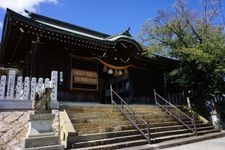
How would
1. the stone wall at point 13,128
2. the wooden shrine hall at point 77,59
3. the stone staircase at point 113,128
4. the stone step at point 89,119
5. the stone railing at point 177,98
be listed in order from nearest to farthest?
the stone wall at point 13,128, the stone staircase at point 113,128, the stone step at point 89,119, the wooden shrine hall at point 77,59, the stone railing at point 177,98

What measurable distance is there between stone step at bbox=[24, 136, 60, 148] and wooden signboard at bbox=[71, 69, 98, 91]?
20.7 ft

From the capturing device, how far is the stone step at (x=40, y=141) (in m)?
7.27

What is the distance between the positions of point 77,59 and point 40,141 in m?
7.88

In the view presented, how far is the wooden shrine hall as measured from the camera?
1272cm

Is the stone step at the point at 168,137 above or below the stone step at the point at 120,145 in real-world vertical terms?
above

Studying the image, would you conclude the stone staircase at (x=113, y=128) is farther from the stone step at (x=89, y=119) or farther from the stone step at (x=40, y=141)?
the stone step at (x=40, y=141)

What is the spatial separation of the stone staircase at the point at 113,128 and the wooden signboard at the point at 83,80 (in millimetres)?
2742

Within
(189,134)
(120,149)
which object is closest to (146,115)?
(189,134)

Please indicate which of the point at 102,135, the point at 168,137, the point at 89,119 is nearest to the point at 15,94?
the point at 89,119

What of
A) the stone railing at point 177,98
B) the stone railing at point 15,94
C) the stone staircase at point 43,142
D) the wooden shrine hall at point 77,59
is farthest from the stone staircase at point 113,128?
the stone railing at point 177,98

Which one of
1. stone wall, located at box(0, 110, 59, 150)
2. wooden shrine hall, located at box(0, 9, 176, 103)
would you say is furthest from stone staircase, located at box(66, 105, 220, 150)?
wooden shrine hall, located at box(0, 9, 176, 103)

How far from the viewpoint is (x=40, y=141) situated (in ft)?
24.5

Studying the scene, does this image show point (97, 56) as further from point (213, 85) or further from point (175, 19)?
point (213, 85)

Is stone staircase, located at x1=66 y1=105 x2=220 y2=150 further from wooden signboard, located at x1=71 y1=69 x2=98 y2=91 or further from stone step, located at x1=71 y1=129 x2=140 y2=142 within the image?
wooden signboard, located at x1=71 y1=69 x2=98 y2=91
